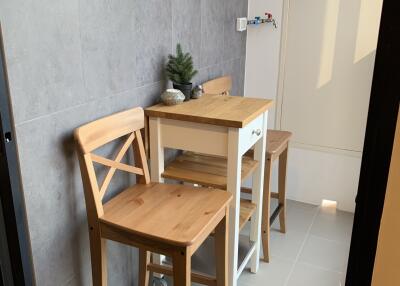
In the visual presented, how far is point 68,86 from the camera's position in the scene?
1.38 meters

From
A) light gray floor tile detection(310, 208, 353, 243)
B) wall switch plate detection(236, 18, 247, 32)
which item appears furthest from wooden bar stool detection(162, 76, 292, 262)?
wall switch plate detection(236, 18, 247, 32)

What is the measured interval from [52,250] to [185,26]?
1.21 metres

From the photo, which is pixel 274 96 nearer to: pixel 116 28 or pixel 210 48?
pixel 210 48

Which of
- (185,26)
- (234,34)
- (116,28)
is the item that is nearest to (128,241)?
(116,28)

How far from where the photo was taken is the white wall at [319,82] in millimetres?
2519

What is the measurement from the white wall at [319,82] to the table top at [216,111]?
3.05ft

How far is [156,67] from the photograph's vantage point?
185cm

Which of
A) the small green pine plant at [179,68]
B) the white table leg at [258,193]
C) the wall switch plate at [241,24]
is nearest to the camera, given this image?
the small green pine plant at [179,68]

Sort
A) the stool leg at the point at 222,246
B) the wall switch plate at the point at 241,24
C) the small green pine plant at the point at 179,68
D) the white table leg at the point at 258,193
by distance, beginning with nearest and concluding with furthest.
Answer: the stool leg at the point at 222,246
the small green pine plant at the point at 179,68
the white table leg at the point at 258,193
the wall switch plate at the point at 241,24

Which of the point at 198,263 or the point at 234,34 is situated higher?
the point at 234,34

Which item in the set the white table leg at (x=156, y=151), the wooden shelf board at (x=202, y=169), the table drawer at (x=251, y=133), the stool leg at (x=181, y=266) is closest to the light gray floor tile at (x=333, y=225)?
the wooden shelf board at (x=202, y=169)

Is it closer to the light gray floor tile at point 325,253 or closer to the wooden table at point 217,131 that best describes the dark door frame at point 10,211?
the wooden table at point 217,131

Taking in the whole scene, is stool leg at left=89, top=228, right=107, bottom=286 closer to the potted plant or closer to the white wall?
the potted plant

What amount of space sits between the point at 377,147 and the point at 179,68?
144 centimetres
